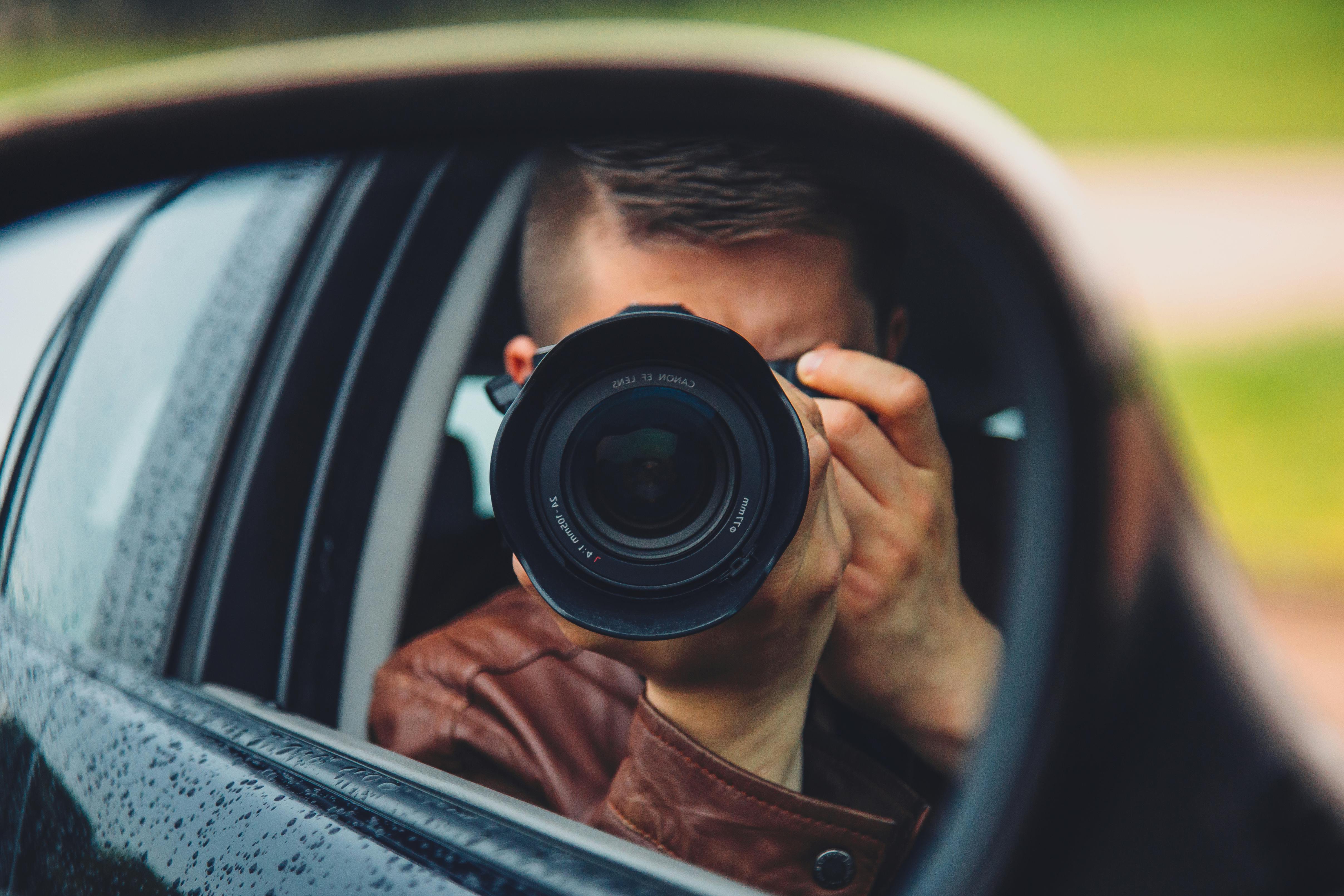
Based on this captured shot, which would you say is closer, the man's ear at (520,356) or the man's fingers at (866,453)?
the man's fingers at (866,453)

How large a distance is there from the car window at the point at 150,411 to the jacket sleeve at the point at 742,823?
698 millimetres

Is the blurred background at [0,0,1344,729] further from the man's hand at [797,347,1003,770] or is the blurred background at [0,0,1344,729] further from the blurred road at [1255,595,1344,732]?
the man's hand at [797,347,1003,770]

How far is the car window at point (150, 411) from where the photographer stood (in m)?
1.46

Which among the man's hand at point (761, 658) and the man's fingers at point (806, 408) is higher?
the man's fingers at point (806, 408)

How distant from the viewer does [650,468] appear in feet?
3.69

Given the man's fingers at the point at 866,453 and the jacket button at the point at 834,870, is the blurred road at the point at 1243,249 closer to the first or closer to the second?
the man's fingers at the point at 866,453

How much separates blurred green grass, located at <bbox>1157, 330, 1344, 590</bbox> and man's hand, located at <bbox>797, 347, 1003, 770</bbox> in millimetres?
3256

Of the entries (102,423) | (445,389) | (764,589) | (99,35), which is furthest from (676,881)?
(99,35)

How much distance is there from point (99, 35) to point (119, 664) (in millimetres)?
18832

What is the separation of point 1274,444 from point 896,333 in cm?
536

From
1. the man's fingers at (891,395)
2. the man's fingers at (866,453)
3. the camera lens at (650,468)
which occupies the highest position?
the man's fingers at (891,395)

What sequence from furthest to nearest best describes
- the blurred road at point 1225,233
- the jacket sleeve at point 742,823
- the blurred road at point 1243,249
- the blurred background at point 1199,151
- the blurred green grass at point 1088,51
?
the blurred green grass at point 1088,51
the blurred road at point 1225,233
the blurred background at point 1199,151
the blurred road at point 1243,249
the jacket sleeve at point 742,823

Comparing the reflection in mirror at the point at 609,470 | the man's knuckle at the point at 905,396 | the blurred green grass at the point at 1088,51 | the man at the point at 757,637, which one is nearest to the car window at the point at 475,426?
the reflection in mirror at the point at 609,470

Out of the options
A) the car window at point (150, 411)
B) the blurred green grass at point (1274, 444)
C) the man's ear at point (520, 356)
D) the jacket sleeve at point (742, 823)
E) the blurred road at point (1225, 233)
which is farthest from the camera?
the blurred road at point (1225, 233)
